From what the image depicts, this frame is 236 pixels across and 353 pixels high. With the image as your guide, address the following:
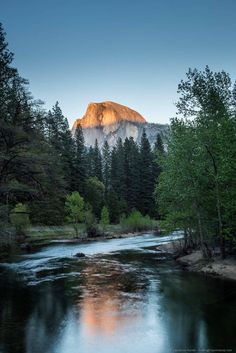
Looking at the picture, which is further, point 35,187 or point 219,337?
point 35,187

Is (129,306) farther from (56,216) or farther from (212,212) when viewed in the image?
(56,216)

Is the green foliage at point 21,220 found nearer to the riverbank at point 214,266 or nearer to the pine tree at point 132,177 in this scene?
the riverbank at point 214,266

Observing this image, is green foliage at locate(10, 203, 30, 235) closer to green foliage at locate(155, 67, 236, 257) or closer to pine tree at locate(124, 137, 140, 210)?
green foliage at locate(155, 67, 236, 257)

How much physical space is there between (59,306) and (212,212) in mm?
16522

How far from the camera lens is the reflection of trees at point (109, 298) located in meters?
16.2

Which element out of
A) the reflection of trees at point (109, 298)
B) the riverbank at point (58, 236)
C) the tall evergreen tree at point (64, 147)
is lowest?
the reflection of trees at point (109, 298)

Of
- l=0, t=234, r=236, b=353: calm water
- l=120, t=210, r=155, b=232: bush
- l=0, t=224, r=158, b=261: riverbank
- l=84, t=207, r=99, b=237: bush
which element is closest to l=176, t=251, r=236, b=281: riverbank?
l=0, t=234, r=236, b=353: calm water

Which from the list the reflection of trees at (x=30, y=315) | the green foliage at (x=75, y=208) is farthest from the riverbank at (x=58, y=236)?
the reflection of trees at (x=30, y=315)

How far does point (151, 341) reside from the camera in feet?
46.3

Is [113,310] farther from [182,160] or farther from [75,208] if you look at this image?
[75,208]

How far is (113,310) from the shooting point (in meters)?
18.2

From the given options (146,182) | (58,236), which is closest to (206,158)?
(58,236)

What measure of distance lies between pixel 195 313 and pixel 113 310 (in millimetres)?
3868

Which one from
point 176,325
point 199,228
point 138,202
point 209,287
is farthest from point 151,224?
point 176,325
